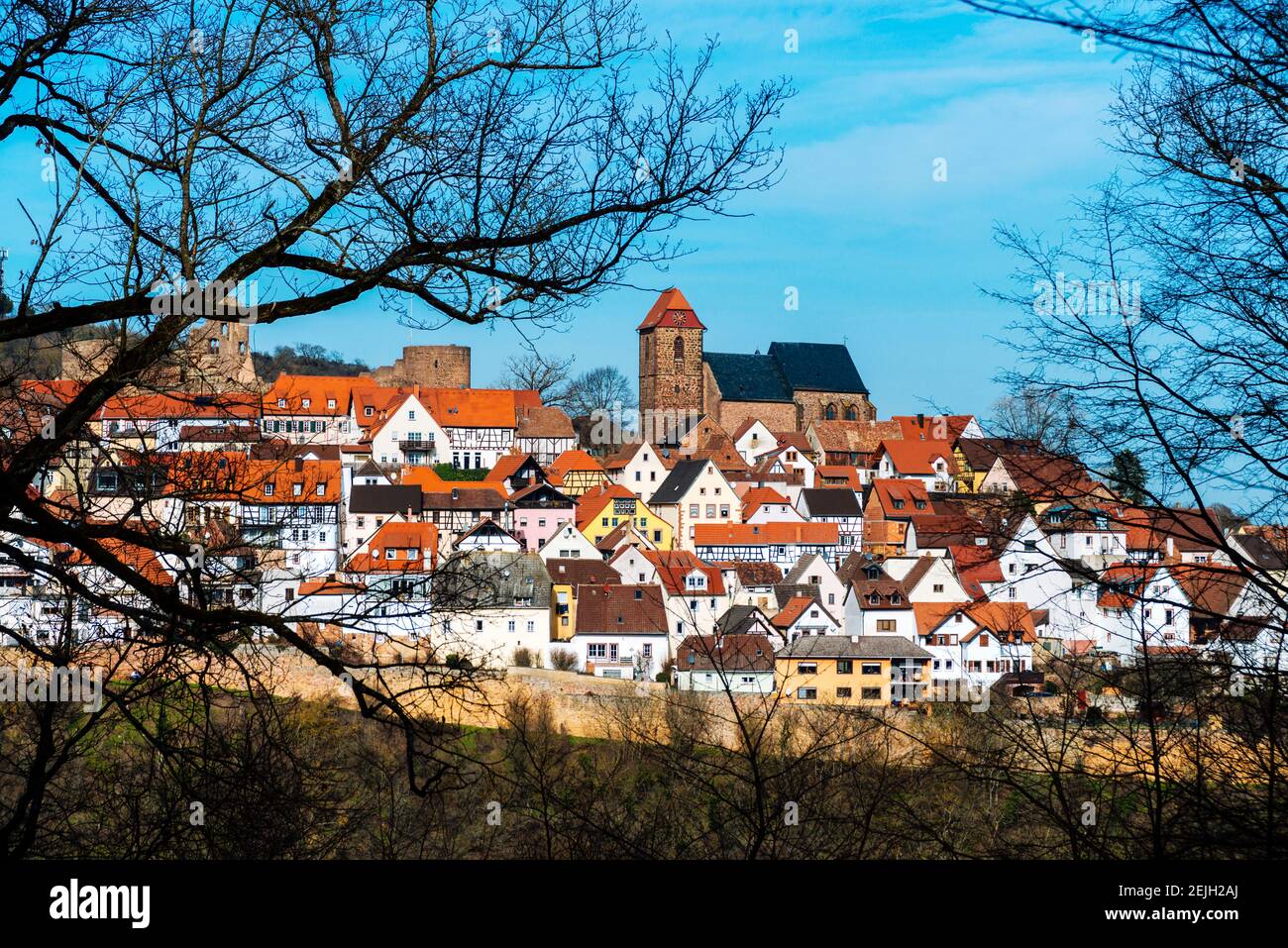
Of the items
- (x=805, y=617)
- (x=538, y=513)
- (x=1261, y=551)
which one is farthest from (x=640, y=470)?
(x=1261, y=551)

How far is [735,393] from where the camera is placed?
246 ft

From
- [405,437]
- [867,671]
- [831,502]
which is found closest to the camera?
[867,671]

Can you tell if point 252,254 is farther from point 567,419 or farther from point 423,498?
point 567,419

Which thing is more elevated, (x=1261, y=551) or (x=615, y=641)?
(x=1261, y=551)

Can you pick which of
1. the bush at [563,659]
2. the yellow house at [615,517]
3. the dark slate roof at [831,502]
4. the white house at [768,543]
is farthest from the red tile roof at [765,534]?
the bush at [563,659]

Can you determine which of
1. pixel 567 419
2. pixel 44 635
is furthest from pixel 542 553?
pixel 44 635

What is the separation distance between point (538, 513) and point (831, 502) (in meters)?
12.9

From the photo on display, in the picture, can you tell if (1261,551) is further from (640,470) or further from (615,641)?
(640,470)

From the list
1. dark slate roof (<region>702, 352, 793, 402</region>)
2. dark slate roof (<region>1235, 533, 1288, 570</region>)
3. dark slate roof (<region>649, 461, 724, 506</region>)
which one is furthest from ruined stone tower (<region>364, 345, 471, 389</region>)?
dark slate roof (<region>1235, 533, 1288, 570</region>)

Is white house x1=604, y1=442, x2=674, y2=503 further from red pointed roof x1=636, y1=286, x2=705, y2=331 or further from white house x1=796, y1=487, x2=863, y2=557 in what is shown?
red pointed roof x1=636, y1=286, x2=705, y2=331

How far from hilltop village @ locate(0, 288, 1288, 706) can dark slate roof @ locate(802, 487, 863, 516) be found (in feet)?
0.40

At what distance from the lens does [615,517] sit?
154ft

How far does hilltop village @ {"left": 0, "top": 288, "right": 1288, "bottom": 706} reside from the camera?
464cm
